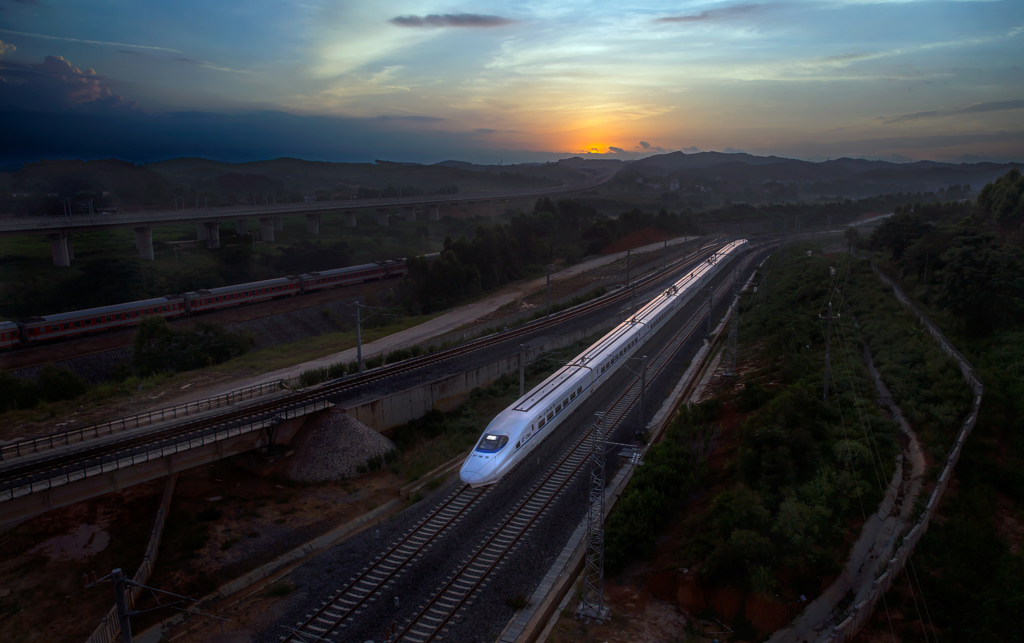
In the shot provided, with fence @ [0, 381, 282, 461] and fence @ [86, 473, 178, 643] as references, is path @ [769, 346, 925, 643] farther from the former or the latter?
fence @ [0, 381, 282, 461]

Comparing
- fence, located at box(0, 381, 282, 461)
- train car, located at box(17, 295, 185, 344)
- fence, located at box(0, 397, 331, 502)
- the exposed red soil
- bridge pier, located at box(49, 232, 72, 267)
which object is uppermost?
bridge pier, located at box(49, 232, 72, 267)

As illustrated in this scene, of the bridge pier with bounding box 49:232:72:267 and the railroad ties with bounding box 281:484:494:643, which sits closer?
the railroad ties with bounding box 281:484:494:643

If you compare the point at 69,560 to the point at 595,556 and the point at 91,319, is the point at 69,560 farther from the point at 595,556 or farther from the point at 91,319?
the point at 91,319

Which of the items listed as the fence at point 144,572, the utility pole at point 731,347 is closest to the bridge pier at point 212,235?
the fence at point 144,572

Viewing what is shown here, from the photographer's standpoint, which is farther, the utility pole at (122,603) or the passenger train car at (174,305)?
the passenger train car at (174,305)

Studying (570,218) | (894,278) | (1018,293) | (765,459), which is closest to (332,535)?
(765,459)

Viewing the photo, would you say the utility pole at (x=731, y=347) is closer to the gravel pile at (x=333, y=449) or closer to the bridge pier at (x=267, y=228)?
the gravel pile at (x=333, y=449)

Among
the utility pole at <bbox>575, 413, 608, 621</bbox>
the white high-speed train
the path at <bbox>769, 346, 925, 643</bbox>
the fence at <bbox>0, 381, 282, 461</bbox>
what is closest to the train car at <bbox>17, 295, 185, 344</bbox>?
the fence at <bbox>0, 381, 282, 461</bbox>
